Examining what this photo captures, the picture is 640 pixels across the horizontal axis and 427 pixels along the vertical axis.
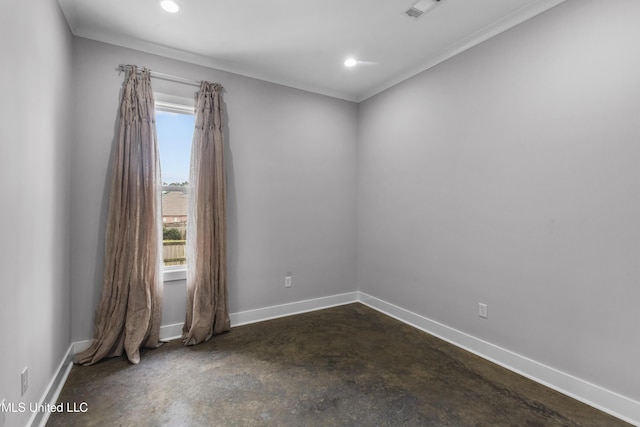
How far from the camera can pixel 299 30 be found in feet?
8.79

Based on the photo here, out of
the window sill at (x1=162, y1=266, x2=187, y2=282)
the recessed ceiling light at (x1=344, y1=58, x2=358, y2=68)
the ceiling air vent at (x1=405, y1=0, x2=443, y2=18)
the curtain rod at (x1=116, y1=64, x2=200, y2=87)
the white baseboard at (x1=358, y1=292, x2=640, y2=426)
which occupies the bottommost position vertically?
the white baseboard at (x1=358, y1=292, x2=640, y2=426)

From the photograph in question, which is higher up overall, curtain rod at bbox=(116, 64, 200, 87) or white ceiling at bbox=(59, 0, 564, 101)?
white ceiling at bbox=(59, 0, 564, 101)

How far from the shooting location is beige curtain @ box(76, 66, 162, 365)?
2611 mm

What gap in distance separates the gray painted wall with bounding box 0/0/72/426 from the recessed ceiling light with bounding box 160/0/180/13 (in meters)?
0.70

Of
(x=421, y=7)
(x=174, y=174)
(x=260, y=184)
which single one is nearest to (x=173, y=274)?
(x=174, y=174)

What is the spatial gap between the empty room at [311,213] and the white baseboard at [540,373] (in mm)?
15

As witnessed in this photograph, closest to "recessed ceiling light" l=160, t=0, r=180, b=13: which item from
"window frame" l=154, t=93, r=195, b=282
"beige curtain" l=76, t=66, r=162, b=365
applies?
"beige curtain" l=76, t=66, r=162, b=365

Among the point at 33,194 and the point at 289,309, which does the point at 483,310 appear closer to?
the point at 289,309

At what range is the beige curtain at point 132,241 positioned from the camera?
2.61 meters

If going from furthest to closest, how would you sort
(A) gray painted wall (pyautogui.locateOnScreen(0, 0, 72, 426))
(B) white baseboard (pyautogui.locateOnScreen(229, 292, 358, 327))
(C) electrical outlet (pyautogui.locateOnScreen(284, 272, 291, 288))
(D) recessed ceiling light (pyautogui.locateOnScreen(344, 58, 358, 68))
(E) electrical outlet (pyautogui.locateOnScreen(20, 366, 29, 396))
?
(C) electrical outlet (pyautogui.locateOnScreen(284, 272, 291, 288))
(B) white baseboard (pyautogui.locateOnScreen(229, 292, 358, 327))
(D) recessed ceiling light (pyautogui.locateOnScreen(344, 58, 358, 68))
(E) electrical outlet (pyautogui.locateOnScreen(20, 366, 29, 396))
(A) gray painted wall (pyautogui.locateOnScreen(0, 0, 72, 426))

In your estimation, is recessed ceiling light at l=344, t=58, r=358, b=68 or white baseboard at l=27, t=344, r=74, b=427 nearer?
white baseboard at l=27, t=344, r=74, b=427

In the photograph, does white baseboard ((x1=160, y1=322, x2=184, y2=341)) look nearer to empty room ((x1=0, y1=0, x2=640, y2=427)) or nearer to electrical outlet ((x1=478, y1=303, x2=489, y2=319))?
empty room ((x1=0, y1=0, x2=640, y2=427))

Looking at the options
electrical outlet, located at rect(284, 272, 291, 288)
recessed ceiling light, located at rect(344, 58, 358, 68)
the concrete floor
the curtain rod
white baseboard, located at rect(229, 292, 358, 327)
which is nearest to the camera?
the concrete floor

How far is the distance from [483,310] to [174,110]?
3528 mm
